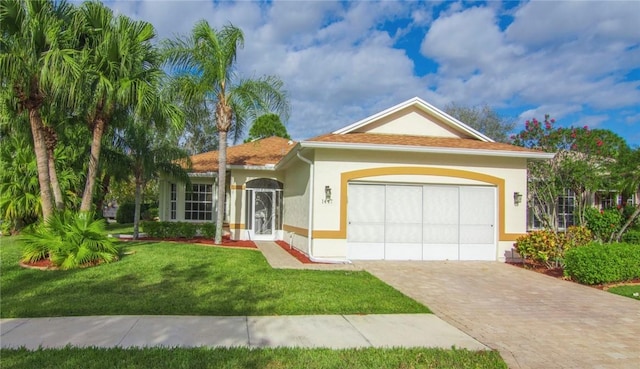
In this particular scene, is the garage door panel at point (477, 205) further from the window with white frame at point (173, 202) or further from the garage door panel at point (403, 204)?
the window with white frame at point (173, 202)

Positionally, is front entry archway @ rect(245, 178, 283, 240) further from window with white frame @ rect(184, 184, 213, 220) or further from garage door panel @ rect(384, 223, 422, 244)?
garage door panel @ rect(384, 223, 422, 244)

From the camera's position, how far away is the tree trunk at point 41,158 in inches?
419

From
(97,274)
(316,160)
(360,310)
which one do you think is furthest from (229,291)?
(316,160)

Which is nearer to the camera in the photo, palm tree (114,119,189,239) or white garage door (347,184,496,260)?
white garage door (347,184,496,260)

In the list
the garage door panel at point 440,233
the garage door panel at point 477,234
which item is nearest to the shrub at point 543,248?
the garage door panel at point 477,234

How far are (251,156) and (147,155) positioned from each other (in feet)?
16.4

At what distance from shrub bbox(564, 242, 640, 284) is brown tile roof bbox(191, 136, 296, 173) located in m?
11.7

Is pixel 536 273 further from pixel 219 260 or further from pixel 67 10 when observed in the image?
pixel 67 10

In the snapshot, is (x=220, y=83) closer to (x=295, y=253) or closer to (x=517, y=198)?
(x=295, y=253)

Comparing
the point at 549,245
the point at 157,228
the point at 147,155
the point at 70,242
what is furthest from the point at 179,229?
the point at 549,245

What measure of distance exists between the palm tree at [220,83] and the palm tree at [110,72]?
275cm

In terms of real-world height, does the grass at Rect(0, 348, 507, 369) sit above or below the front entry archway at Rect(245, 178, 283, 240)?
below

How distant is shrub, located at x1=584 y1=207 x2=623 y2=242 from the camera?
15.6 metres

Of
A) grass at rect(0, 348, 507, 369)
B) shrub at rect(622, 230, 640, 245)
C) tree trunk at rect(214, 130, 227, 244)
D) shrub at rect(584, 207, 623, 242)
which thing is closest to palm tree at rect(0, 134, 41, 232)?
tree trunk at rect(214, 130, 227, 244)
